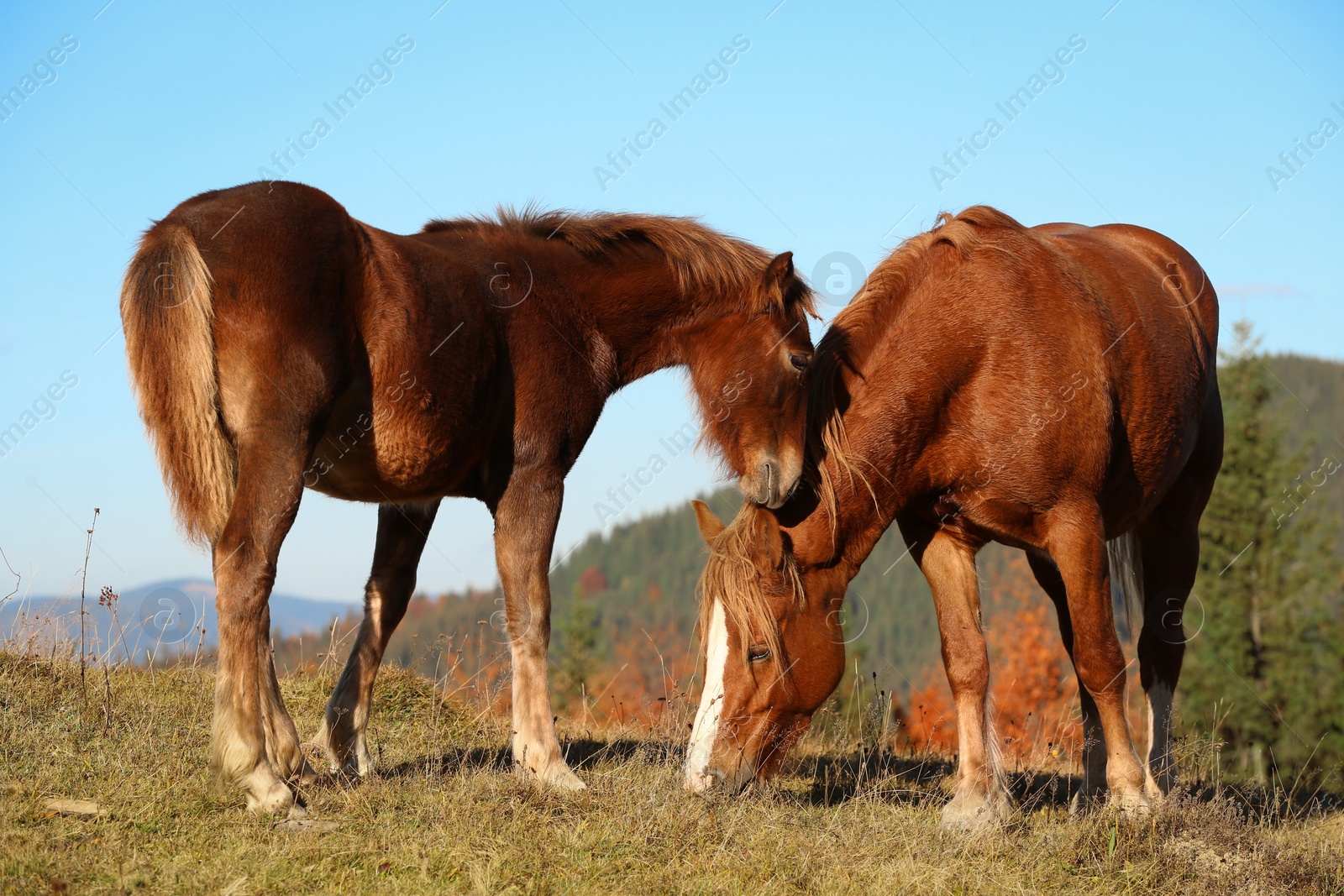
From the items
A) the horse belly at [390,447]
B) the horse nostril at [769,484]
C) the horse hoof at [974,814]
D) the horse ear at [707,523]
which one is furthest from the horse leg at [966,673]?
the horse belly at [390,447]

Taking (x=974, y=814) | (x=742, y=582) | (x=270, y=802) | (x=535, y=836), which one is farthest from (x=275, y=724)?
(x=974, y=814)

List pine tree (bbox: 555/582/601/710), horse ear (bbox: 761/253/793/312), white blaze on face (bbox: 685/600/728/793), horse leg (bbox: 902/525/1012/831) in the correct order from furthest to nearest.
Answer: pine tree (bbox: 555/582/601/710) → horse ear (bbox: 761/253/793/312) → horse leg (bbox: 902/525/1012/831) → white blaze on face (bbox: 685/600/728/793)

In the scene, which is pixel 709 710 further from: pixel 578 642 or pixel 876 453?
pixel 578 642

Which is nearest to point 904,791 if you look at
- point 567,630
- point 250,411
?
point 250,411

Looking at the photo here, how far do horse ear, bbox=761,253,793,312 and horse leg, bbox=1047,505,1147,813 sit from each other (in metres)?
1.76

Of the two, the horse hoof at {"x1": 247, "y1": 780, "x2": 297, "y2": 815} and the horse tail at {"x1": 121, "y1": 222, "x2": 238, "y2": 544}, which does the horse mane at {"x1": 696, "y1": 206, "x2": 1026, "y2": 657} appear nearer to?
the horse hoof at {"x1": 247, "y1": 780, "x2": 297, "y2": 815}

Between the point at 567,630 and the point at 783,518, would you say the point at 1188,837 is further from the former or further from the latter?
the point at 567,630

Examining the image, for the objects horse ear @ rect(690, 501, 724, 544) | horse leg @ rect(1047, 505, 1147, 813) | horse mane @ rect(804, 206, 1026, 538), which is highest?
horse mane @ rect(804, 206, 1026, 538)

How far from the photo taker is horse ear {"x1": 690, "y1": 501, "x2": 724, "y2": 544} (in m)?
4.93

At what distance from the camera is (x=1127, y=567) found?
638cm

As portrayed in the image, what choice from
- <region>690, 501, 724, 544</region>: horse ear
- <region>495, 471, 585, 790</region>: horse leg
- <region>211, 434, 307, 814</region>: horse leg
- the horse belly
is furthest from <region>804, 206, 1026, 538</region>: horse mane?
<region>211, 434, 307, 814</region>: horse leg

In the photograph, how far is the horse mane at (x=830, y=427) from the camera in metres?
4.60

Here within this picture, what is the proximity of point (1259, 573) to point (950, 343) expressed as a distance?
31170mm

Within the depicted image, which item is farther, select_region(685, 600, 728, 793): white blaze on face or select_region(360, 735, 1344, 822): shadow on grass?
select_region(360, 735, 1344, 822): shadow on grass
